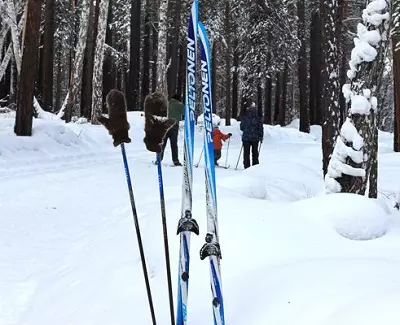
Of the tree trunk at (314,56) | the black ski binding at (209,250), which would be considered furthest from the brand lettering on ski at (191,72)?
A: the tree trunk at (314,56)

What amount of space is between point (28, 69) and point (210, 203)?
35.7ft

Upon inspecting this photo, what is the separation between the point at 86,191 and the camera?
318 inches

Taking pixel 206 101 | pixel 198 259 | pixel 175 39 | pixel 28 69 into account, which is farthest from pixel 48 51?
pixel 206 101

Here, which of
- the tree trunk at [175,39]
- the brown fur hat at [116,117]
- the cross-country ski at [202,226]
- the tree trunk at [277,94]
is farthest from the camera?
the tree trunk at [277,94]

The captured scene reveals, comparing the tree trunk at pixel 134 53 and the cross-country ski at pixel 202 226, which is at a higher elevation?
the tree trunk at pixel 134 53

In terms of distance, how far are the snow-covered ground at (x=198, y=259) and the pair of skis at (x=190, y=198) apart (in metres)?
0.42

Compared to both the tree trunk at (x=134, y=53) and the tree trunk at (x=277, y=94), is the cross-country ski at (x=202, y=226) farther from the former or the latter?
the tree trunk at (x=277, y=94)

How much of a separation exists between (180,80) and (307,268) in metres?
30.8

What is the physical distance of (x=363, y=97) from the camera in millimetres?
5840

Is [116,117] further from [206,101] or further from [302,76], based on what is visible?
[302,76]

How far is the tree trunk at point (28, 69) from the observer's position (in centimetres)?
1263

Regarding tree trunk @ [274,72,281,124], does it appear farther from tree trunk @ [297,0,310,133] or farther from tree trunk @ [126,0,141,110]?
tree trunk @ [126,0,141,110]

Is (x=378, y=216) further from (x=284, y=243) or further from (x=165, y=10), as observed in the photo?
(x=165, y=10)

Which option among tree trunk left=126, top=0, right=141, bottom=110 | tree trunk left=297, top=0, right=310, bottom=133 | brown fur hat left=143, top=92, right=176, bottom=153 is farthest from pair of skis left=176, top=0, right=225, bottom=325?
tree trunk left=297, top=0, right=310, bottom=133
